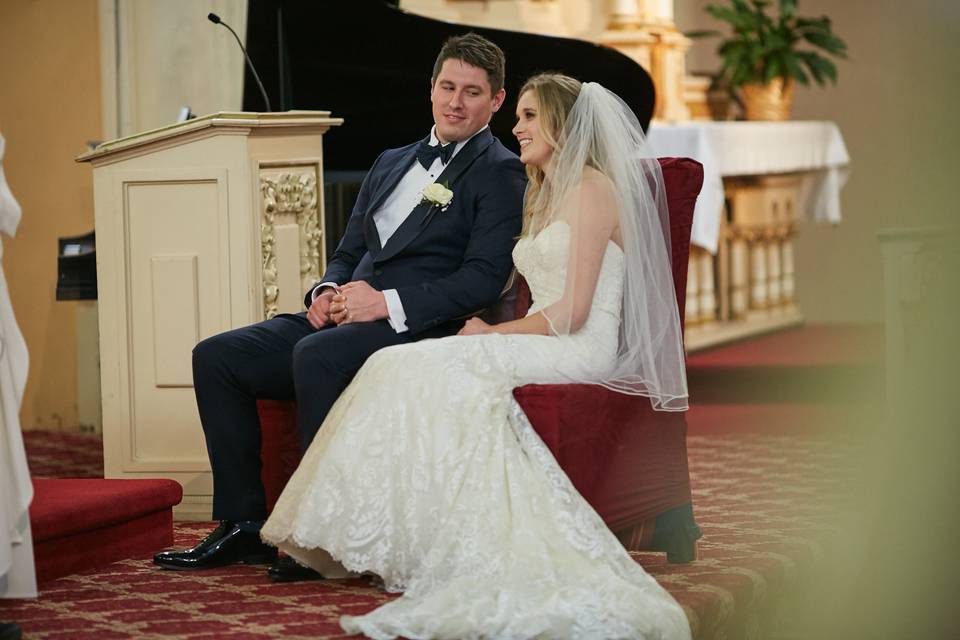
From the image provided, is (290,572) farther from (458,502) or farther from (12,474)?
(12,474)

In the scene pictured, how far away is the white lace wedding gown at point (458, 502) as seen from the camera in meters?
3.10

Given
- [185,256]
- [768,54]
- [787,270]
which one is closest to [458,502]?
[185,256]

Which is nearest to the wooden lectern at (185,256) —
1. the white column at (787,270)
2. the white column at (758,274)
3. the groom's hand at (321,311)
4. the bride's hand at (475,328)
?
the groom's hand at (321,311)

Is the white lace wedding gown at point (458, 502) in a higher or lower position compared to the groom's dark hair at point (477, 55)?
lower

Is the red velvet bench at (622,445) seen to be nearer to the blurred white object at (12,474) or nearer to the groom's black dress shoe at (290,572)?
the groom's black dress shoe at (290,572)

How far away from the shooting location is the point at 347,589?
3.49m

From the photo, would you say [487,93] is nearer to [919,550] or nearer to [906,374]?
[919,550]

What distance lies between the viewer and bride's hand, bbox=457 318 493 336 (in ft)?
12.0

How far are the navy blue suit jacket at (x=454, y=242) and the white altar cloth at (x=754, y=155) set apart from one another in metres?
3.34

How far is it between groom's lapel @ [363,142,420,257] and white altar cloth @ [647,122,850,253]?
10.8 ft

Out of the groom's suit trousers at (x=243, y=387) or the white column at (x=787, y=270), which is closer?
the groom's suit trousers at (x=243, y=387)

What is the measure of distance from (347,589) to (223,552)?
1.43 ft

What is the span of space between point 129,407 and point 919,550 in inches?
93.6

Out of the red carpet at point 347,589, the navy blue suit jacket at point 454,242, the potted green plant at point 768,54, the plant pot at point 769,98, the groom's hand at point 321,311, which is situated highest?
the potted green plant at point 768,54
